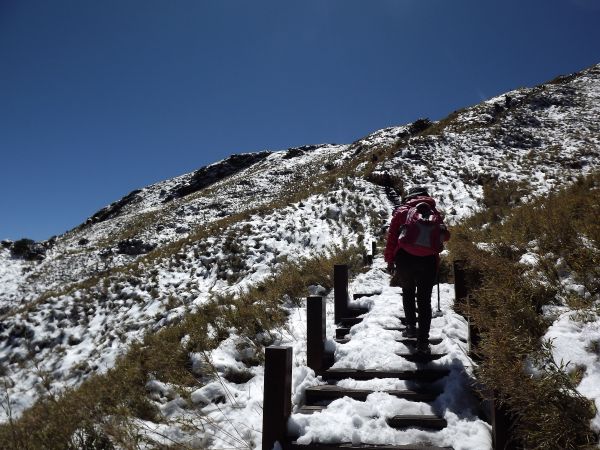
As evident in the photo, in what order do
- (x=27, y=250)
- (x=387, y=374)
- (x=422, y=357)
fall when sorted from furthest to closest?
(x=27, y=250) < (x=422, y=357) < (x=387, y=374)

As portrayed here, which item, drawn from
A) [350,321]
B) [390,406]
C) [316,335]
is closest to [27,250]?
[350,321]

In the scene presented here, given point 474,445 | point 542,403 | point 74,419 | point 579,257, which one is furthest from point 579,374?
point 74,419

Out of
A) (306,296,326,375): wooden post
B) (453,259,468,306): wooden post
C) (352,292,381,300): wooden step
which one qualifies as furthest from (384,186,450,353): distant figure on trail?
(352,292,381,300): wooden step

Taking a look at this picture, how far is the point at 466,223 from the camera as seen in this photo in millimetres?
11641

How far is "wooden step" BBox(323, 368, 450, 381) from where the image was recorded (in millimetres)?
4141

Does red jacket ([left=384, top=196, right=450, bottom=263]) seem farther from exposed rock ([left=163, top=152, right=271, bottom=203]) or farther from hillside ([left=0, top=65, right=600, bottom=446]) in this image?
exposed rock ([left=163, top=152, right=271, bottom=203])

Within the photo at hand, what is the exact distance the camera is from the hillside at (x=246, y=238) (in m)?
10.0

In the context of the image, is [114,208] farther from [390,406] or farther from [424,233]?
[390,406]

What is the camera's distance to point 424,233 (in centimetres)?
434

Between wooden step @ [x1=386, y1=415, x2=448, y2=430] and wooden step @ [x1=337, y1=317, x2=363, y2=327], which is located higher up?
wooden step @ [x1=337, y1=317, x2=363, y2=327]

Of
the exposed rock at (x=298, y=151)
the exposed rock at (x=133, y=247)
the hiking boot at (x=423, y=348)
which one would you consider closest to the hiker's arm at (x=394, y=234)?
the hiking boot at (x=423, y=348)

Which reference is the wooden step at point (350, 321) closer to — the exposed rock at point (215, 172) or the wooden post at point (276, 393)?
the wooden post at point (276, 393)

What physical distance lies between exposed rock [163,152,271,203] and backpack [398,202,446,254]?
4494 centimetres

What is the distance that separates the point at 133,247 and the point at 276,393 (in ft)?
69.5
